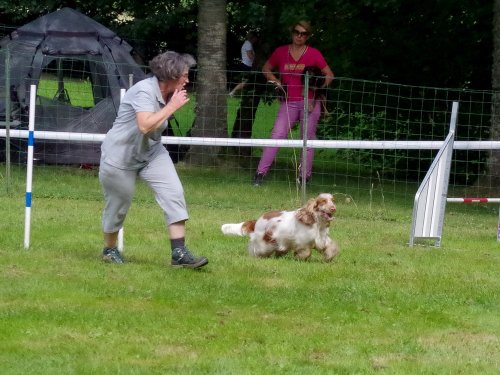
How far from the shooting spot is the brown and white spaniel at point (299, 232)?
9.58m

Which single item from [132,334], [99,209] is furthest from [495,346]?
[99,209]

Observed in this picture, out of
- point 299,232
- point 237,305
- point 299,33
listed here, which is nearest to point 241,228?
point 299,232

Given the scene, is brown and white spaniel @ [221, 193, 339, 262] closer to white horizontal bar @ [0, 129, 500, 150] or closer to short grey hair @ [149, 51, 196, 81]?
short grey hair @ [149, 51, 196, 81]

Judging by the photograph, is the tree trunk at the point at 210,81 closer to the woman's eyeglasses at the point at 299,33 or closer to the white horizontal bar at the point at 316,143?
the woman's eyeglasses at the point at 299,33

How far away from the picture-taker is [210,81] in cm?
1675

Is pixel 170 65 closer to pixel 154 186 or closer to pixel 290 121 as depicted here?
pixel 154 186

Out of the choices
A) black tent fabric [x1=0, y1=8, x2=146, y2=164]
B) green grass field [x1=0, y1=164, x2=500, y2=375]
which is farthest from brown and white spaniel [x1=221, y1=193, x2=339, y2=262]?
black tent fabric [x1=0, y1=8, x2=146, y2=164]

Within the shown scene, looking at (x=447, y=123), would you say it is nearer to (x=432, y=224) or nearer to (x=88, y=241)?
(x=432, y=224)

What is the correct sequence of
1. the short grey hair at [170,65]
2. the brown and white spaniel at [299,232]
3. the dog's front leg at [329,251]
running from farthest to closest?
the dog's front leg at [329,251]
the brown and white spaniel at [299,232]
the short grey hair at [170,65]

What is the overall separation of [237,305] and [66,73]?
9869 mm

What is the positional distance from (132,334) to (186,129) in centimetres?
1111

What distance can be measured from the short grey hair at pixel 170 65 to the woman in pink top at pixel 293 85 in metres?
6.11

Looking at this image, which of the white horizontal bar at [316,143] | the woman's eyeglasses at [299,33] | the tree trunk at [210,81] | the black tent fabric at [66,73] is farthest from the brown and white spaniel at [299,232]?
the black tent fabric at [66,73]

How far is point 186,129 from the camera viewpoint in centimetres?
1794
